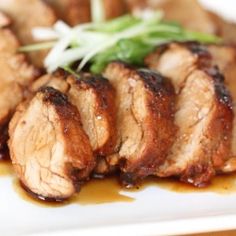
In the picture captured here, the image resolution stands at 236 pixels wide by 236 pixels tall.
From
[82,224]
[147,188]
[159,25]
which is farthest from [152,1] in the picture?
[82,224]

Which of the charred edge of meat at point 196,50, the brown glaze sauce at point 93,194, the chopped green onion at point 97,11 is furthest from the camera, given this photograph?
the chopped green onion at point 97,11

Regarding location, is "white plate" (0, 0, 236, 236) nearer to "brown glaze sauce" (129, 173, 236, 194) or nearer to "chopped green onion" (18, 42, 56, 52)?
"brown glaze sauce" (129, 173, 236, 194)

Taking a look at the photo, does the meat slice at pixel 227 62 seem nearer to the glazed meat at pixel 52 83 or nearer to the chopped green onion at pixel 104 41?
the chopped green onion at pixel 104 41

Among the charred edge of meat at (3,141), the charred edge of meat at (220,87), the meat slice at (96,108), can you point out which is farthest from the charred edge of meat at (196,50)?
the charred edge of meat at (3,141)

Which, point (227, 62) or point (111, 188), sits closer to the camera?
point (111, 188)

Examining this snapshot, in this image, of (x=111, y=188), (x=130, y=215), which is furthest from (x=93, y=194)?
(x=130, y=215)

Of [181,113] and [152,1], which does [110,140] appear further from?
[152,1]

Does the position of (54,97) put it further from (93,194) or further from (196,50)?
(196,50)
